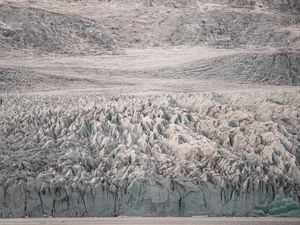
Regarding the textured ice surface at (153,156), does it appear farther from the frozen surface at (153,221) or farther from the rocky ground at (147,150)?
the frozen surface at (153,221)

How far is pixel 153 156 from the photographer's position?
996 centimetres

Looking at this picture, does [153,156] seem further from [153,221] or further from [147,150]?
[153,221]

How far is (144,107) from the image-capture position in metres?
11.7

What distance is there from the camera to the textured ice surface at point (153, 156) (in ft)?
28.7

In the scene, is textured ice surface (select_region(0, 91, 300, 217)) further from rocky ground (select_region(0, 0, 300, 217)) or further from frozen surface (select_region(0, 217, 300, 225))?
frozen surface (select_region(0, 217, 300, 225))

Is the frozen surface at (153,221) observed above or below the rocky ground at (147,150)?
below

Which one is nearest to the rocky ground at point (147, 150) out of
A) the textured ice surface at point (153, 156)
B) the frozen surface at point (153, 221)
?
the textured ice surface at point (153, 156)

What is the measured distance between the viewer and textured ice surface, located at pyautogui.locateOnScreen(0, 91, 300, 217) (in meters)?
8.74

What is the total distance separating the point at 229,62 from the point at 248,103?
931 centimetres

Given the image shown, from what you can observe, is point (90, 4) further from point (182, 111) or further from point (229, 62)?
point (182, 111)

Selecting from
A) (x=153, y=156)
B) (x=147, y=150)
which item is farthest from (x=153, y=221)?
(x=147, y=150)

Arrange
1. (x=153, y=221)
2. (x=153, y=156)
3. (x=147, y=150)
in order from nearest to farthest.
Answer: (x=153, y=221), (x=153, y=156), (x=147, y=150)

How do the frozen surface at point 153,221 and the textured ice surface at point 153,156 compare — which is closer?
the frozen surface at point 153,221

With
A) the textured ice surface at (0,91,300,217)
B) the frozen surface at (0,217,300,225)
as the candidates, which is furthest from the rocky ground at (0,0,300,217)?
the frozen surface at (0,217,300,225)
